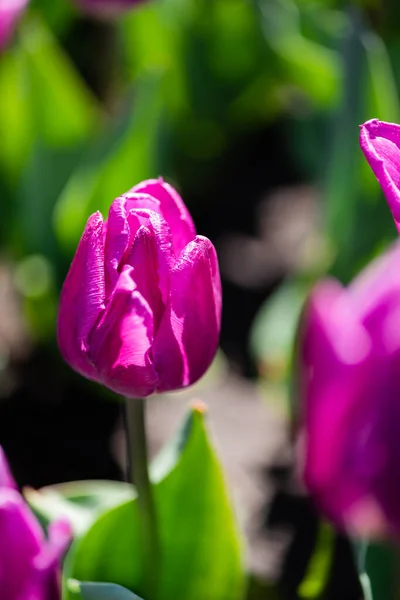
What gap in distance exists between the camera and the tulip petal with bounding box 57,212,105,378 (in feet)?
1.68

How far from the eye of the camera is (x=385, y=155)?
0.46 metres

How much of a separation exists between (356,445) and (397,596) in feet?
0.59

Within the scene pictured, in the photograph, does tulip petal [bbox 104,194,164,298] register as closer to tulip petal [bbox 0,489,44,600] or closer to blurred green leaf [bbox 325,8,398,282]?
tulip petal [bbox 0,489,44,600]

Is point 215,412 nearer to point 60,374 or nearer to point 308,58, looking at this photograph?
point 60,374

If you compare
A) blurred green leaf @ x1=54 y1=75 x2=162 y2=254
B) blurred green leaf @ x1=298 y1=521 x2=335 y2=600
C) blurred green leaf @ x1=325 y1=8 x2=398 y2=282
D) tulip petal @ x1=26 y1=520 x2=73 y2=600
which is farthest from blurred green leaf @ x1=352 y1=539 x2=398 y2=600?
blurred green leaf @ x1=54 y1=75 x2=162 y2=254

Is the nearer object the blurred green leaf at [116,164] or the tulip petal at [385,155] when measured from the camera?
the tulip petal at [385,155]

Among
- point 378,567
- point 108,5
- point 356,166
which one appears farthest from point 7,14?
point 378,567

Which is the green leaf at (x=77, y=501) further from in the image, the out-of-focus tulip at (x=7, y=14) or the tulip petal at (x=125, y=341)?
the out-of-focus tulip at (x=7, y=14)

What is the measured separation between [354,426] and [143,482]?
219mm

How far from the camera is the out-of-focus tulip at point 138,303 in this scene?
506 mm

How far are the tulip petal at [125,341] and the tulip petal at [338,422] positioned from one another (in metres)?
0.11

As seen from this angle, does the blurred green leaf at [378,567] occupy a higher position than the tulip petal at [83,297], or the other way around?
the tulip petal at [83,297]

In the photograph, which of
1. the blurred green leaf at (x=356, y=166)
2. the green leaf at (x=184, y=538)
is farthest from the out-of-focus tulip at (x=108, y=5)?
the green leaf at (x=184, y=538)

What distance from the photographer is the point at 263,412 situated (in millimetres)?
1192
